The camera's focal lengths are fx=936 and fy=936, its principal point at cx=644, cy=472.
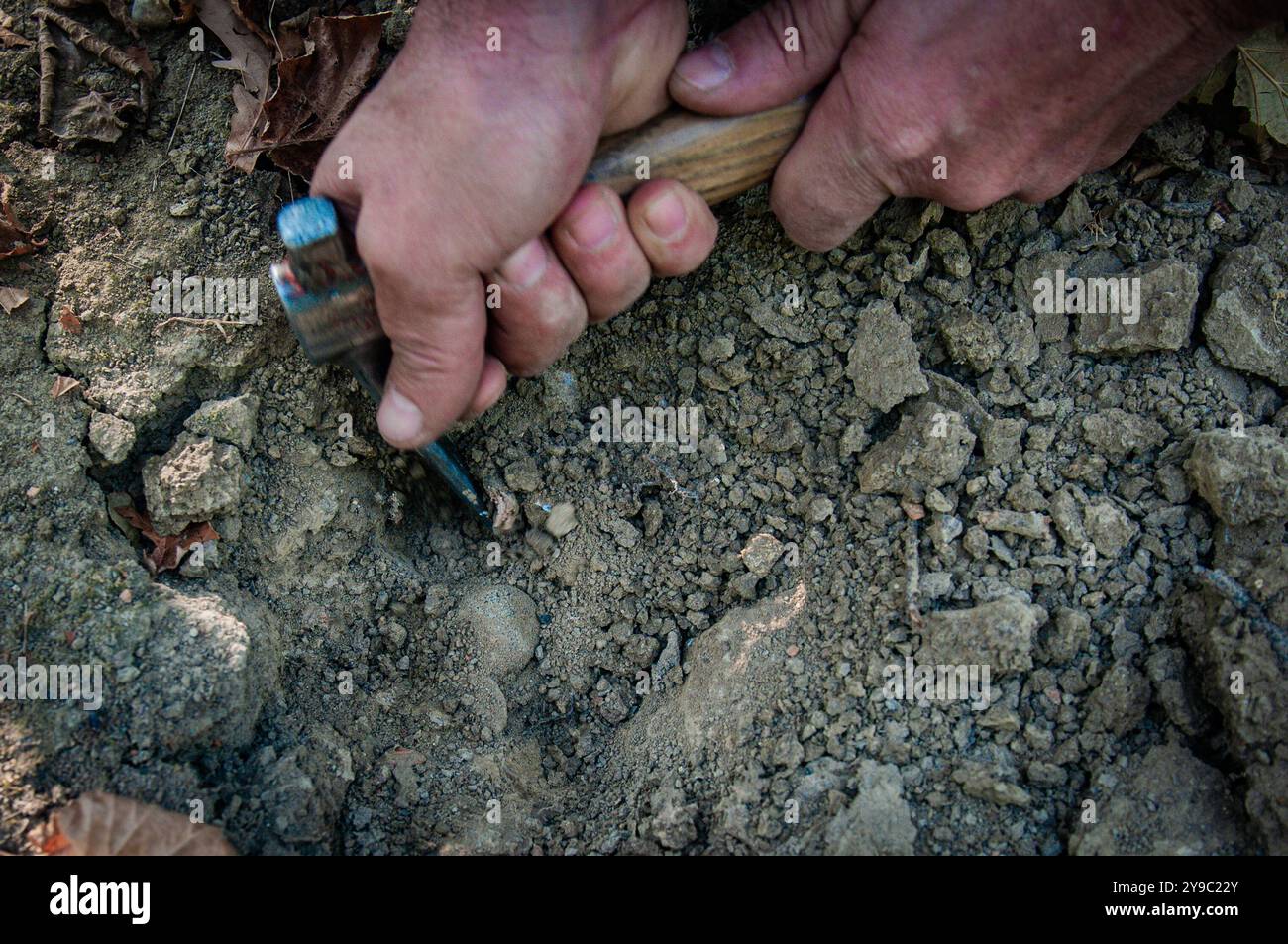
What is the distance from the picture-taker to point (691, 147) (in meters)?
1.96

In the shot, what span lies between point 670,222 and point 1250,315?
1311 mm

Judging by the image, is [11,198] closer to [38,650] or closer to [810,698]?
[38,650]

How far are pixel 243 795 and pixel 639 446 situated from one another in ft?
3.82

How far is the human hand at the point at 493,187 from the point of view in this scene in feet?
5.70

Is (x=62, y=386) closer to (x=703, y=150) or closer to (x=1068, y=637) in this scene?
(x=703, y=150)

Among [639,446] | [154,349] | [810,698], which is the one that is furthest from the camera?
[639,446]

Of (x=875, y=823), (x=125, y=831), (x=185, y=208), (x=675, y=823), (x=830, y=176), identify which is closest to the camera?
(x=125, y=831)

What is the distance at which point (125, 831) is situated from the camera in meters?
1.67

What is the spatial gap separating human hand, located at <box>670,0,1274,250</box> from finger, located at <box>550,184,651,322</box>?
A: 0.94 feet

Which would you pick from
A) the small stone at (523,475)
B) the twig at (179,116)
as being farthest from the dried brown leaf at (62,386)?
the small stone at (523,475)

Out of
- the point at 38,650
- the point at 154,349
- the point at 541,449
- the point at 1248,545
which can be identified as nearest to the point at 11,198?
the point at 154,349

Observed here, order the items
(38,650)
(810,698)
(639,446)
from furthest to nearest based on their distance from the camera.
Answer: (639,446) → (810,698) → (38,650)

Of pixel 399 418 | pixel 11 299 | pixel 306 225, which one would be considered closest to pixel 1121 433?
pixel 399 418

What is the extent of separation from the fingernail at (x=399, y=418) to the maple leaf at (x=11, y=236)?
0.97m
